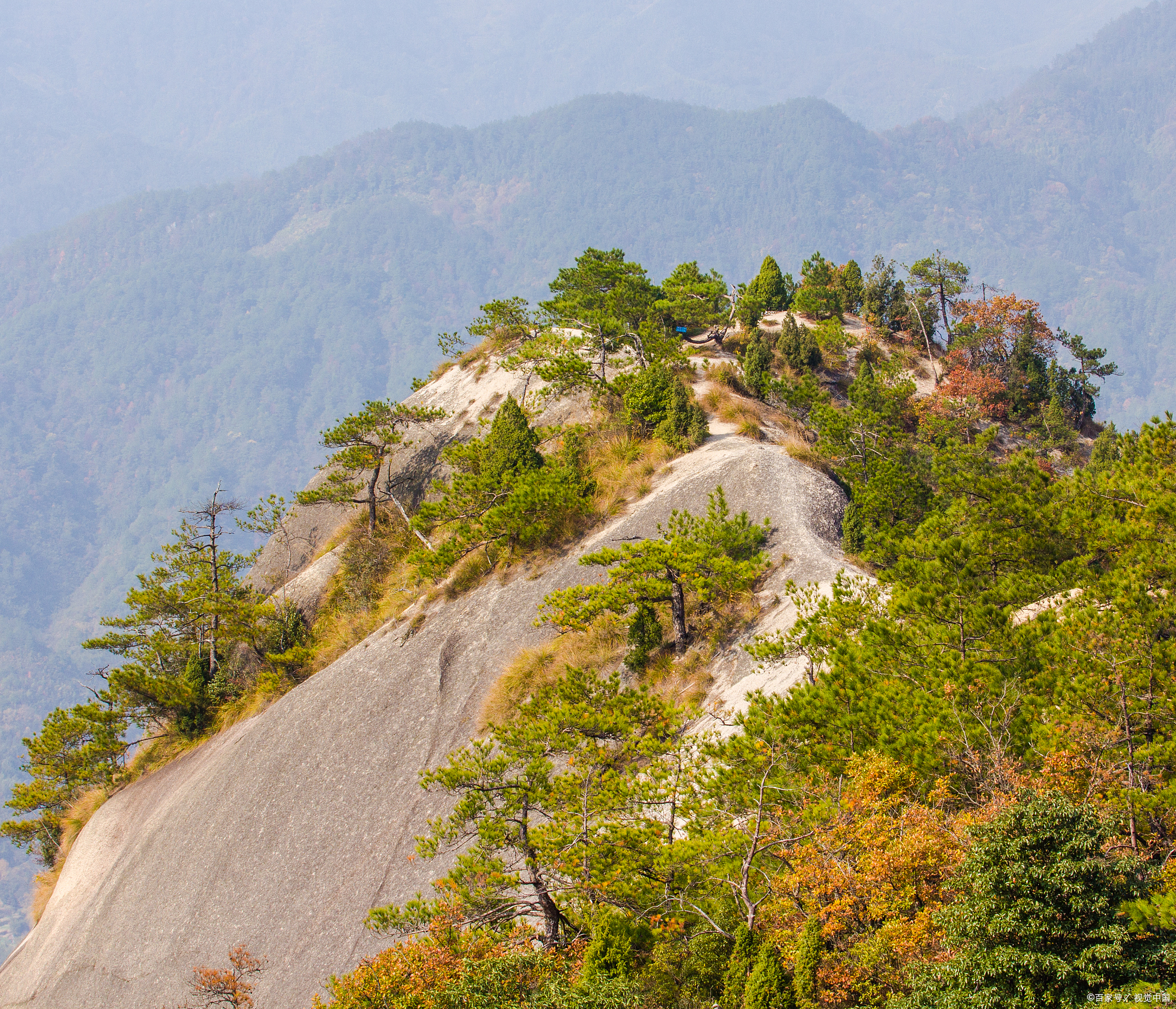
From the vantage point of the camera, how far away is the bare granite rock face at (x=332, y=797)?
20.8 m

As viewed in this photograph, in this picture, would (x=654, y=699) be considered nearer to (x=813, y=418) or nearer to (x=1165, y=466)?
(x=1165, y=466)

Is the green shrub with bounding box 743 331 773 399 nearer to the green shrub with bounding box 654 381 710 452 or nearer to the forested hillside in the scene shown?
the forested hillside

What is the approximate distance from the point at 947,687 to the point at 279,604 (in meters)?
33.2

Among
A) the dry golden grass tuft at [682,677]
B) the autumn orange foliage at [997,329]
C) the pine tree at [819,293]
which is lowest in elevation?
the dry golden grass tuft at [682,677]

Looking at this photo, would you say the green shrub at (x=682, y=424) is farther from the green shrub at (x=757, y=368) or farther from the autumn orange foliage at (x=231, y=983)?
the autumn orange foliage at (x=231, y=983)

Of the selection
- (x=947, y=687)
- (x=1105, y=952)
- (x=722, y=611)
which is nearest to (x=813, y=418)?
(x=722, y=611)

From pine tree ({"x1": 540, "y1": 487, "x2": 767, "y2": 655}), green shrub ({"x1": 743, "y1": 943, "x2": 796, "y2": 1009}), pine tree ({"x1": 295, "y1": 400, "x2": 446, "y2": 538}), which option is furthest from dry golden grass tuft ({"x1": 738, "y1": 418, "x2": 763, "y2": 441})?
green shrub ({"x1": 743, "y1": 943, "x2": 796, "y2": 1009})

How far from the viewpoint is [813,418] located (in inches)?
1276

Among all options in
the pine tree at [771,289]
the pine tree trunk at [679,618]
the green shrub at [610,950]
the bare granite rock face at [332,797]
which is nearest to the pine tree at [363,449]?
the bare granite rock face at [332,797]

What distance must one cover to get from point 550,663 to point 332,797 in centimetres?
781

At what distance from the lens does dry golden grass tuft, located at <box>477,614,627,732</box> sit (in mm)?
22531

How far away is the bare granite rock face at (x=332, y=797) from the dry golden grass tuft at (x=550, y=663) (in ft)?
3.35

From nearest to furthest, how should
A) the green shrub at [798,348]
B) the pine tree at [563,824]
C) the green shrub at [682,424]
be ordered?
1. the pine tree at [563,824]
2. the green shrub at [682,424]
3. the green shrub at [798,348]

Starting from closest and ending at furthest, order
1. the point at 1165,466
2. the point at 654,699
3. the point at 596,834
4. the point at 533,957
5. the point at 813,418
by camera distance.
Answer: the point at 533,957
the point at 596,834
the point at 1165,466
the point at 654,699
the point at 813,418
